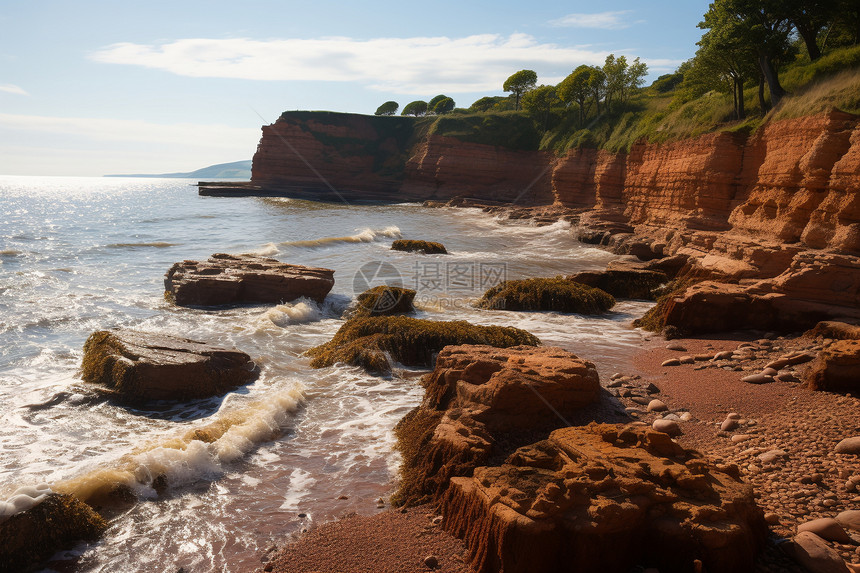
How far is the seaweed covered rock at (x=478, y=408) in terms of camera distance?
5117 mm

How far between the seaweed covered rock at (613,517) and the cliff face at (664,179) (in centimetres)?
1074

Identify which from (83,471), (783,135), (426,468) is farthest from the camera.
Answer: (783,135)

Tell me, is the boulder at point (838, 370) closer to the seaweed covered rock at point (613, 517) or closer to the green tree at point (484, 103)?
the seaweed covered rock at point (613, 517)

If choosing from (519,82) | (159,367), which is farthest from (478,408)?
(519,82)

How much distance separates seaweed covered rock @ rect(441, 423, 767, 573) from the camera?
3623 millimetres

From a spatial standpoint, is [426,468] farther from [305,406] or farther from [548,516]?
[305,406]

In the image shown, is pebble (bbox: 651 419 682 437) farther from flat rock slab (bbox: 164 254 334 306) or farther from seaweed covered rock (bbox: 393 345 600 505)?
flat rock slab (bbox: 164 254 334 306)

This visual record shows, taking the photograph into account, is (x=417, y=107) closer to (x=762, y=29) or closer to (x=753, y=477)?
(x=762, y=29)

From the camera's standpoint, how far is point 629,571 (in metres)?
3.71

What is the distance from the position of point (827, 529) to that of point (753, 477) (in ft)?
2.90

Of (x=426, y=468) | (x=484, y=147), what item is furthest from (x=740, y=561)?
(x=484, y=147)

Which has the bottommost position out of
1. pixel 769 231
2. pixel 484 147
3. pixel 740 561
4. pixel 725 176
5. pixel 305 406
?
pixel 305 406

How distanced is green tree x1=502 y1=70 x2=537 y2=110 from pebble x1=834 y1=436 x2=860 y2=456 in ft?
234

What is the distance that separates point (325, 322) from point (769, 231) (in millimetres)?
13251
